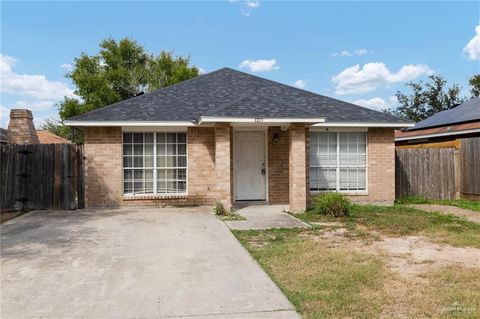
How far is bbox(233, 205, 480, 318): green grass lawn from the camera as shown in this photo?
442 cm

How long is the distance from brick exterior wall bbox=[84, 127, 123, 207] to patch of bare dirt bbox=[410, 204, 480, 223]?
9.67 meters

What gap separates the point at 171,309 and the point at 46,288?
1853mm

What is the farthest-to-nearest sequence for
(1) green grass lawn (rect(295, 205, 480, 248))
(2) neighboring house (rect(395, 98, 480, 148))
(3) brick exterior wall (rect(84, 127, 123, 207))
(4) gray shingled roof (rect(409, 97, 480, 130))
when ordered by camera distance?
(4) gray shingled roof (rect(409, 97, 480, 130)) < (2) neighboring house (rect(395, 98, 480, 148)) < (3) brick exterior wall (rect(84, 127, 123, 207)) < (1) green grass lawn (rect(295, 205, 480, 248))

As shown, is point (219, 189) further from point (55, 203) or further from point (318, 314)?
point (318, 314)

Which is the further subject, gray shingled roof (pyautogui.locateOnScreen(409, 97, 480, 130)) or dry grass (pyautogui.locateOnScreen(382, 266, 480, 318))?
gray shingled roof (pyautogui.locateOnScreen(409, 97, 480, 130))

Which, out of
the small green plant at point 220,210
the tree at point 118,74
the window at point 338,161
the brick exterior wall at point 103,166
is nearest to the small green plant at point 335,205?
the window at point 338,161

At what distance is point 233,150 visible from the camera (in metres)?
13.2

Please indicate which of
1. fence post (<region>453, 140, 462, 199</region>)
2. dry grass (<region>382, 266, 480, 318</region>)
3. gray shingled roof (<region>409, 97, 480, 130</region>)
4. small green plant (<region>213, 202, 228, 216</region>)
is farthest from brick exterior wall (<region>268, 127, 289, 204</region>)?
gray shingled roof (<region>409, 97, 480, 130</region>)

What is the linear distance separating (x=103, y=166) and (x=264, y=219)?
541cm

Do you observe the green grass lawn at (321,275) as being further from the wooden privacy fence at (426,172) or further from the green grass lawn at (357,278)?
the wooden privacy fence at (426,172)

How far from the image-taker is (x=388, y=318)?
13.6 feet

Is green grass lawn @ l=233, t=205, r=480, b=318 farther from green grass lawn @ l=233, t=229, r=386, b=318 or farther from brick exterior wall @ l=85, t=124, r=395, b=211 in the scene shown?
brick exterior wall @ l=85, t=124, r=395, b=211

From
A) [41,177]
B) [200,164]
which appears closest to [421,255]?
[200,164]

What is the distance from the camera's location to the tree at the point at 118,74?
117 feet
